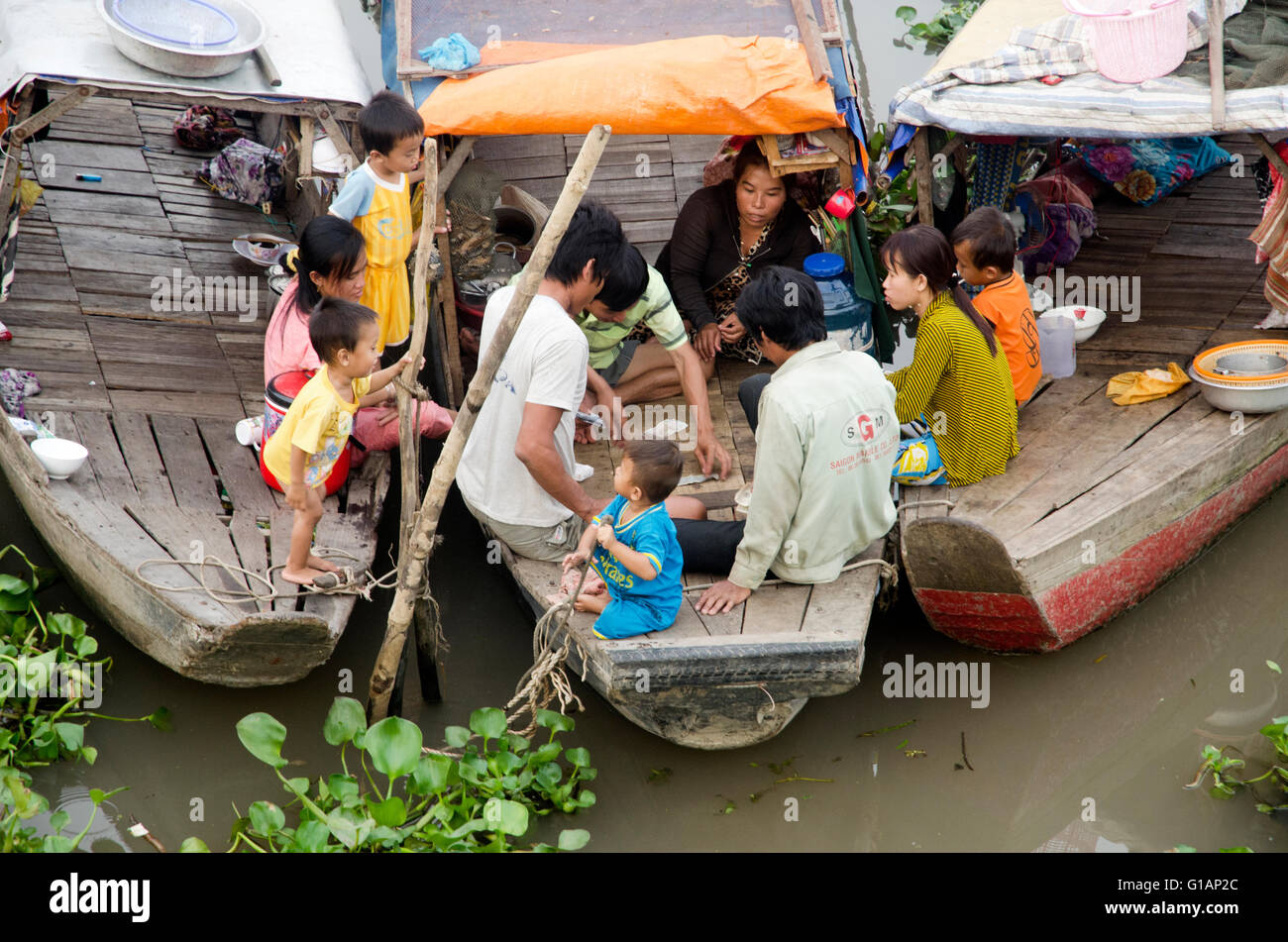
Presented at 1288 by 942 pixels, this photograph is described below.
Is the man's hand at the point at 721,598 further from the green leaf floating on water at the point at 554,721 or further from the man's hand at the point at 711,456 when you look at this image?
the man's hand at the point at 711,456

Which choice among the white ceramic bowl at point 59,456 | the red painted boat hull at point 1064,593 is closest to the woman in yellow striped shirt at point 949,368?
the red painted boat hull at point 1064,593

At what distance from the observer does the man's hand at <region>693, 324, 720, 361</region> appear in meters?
5.20

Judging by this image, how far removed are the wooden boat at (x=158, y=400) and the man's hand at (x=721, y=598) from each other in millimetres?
1128

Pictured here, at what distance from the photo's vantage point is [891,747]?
4445mm

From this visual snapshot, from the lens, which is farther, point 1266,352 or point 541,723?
point 1266,352

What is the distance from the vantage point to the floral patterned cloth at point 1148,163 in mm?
6613

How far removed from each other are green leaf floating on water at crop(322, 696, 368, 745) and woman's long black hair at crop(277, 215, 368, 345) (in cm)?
142

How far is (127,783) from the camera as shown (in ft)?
14.0

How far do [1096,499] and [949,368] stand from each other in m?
0.71

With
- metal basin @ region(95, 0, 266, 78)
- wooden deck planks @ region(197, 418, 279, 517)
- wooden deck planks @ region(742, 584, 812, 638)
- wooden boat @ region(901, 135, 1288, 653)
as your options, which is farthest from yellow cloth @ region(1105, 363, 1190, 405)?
metal basin @ region(95, 0, 266, 78)

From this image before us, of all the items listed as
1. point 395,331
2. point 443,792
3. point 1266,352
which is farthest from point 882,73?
point 443,792

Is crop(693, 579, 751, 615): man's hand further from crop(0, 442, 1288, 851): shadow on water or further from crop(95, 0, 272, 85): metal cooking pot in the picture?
crop(95, 0, 272, 85): metal cooking pot

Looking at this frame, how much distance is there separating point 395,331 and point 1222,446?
320 centimetres

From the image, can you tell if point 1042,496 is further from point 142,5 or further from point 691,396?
point 142,5
